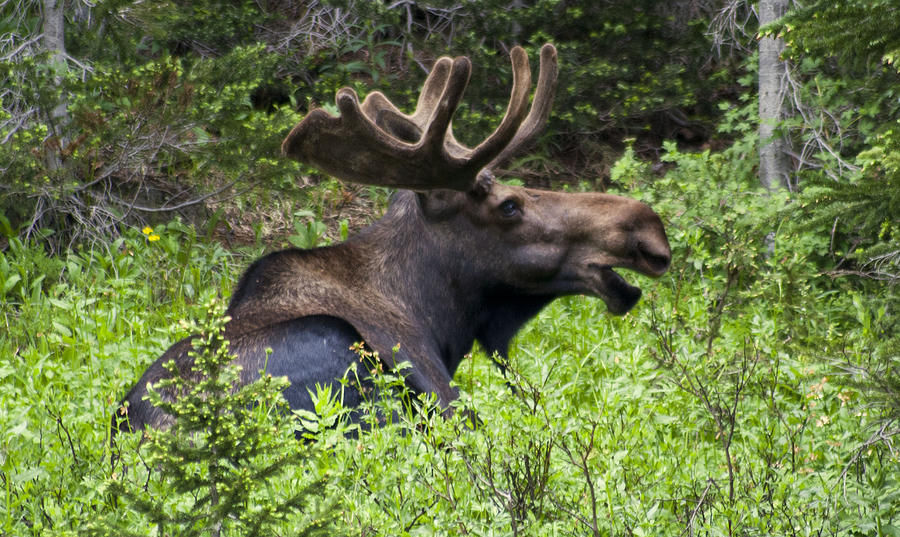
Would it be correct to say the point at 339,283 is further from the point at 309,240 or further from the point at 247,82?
the point at 247,82

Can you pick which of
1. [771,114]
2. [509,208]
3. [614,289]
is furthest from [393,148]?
[771,114]

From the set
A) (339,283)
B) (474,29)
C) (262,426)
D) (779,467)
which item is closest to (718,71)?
(474,29)

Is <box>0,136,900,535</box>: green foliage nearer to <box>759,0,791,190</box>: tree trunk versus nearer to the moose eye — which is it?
the moose eye

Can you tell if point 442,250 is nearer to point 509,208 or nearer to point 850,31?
point 509,208

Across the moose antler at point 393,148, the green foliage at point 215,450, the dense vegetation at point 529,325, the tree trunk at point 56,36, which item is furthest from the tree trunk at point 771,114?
the green foliage at point 215,450

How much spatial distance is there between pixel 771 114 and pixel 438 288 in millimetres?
3854

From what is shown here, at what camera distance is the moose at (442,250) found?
491 centimetres

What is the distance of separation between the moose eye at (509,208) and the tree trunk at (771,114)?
10.4 ft

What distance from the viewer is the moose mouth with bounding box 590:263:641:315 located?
17.4 ft

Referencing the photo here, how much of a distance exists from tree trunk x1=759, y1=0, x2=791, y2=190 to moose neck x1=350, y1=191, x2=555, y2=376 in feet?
10.6

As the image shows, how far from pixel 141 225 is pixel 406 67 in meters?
3.18

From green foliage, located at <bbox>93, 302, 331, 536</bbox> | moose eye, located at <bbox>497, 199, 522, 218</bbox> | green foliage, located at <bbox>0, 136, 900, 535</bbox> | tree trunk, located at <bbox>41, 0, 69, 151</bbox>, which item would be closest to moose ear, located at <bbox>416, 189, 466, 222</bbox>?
moose eye, located at <bbox>497, 199, 522, 218</bbox>

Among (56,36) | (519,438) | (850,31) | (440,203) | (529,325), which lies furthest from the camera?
(56,36)

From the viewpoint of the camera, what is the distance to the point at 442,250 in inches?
209
